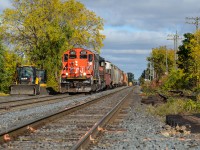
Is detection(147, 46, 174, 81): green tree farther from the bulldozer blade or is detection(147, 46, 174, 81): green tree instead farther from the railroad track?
the railroad track

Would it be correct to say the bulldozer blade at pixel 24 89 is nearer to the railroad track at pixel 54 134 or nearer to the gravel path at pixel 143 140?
the railroad track at pixel 54 134

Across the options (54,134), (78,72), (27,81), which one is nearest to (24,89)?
(27,81)

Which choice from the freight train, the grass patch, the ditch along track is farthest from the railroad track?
the freight train

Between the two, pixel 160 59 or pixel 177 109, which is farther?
pixel 160 59

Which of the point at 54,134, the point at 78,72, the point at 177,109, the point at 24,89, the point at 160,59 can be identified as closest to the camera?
the point at 54,134

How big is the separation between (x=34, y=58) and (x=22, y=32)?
4324 mm

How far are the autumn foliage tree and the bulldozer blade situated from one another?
1030 centimetres

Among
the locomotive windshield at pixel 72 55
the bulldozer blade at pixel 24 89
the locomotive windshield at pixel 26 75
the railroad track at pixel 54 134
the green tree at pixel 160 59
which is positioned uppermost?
the green tree at pixel 160 59

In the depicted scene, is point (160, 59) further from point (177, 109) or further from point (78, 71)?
point (177, 109)

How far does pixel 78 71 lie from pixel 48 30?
580 inches

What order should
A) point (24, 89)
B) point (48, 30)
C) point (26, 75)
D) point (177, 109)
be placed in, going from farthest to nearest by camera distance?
point (48, 30) < point (26, 75) < point (24, 89) < point (177, 109)

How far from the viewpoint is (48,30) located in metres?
47.2

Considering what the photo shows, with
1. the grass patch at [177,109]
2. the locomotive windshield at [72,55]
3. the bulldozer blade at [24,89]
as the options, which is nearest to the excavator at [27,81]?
the bulldozer blade at [24,89]

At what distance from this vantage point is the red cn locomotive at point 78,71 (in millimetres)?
33625
